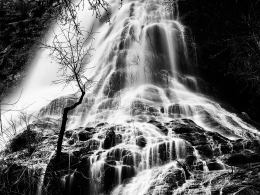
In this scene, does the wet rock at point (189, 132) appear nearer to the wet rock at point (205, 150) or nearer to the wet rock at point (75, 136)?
the wet rock at point (205, 150)

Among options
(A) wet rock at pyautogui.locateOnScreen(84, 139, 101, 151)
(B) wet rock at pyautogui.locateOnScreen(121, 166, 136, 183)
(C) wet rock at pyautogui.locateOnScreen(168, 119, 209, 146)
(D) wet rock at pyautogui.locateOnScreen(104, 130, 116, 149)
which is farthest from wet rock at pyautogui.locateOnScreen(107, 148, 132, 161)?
(C) wet rock at pyautogui.locateOnScreen(168, 119, 209, 146)

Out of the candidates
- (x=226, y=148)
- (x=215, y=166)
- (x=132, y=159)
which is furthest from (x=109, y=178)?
(x=226, y=148)

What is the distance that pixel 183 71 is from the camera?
56.5ft

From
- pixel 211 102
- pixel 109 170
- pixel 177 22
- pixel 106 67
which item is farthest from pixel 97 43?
pixel 109 170

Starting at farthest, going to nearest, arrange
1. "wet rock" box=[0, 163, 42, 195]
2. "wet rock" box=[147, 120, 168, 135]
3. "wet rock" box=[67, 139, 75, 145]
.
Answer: "wet rock" box=[147, 120, 168, 135] → "wet rock" box=[67, 139, 75, 145] → "wet rock" box=[0, 163, 42, 195]

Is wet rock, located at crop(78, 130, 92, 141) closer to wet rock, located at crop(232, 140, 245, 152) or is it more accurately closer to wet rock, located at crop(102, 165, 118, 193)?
wet rock, located at crop(102, 165, 118, 193)

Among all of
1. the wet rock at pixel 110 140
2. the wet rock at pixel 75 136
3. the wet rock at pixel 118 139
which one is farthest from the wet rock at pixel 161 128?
the wet rock at pixel 75 136

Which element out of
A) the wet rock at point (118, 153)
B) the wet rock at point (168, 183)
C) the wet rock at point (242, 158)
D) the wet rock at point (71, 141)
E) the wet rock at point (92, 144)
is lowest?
the wet rock at point (168, 183)

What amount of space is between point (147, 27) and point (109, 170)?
39.9ft

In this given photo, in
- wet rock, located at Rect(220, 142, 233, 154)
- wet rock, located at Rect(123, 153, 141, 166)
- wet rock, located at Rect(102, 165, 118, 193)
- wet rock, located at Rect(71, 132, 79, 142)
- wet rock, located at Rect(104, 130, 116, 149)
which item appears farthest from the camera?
wet rock, located at Rect(71, 132, 79, 142)

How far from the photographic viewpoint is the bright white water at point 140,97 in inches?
311

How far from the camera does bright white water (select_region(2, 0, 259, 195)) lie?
311 inches

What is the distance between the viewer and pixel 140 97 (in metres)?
13.5

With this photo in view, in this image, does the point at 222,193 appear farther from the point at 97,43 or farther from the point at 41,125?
the point at 97,43
